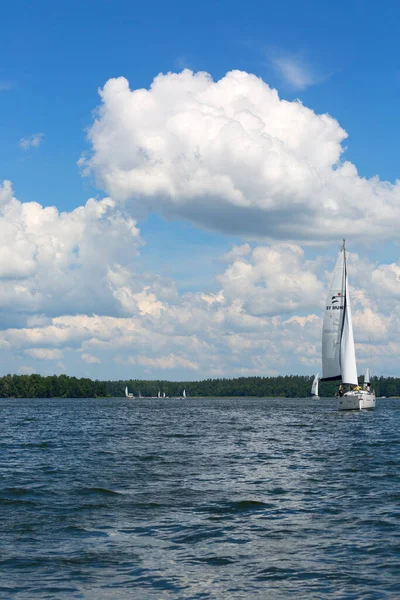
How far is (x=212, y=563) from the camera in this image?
18.2 meters

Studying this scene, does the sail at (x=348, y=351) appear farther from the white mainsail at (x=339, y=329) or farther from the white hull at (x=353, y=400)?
the white hull at (x=353, y=400)

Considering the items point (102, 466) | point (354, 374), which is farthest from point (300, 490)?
point (354, 374)

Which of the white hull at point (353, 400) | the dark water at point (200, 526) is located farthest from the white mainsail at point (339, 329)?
the dark water at point (200, 526)

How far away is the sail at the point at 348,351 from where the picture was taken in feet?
375

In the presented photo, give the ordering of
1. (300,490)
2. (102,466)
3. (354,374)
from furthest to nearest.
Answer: (354,374) → (102,466) → (300,490)

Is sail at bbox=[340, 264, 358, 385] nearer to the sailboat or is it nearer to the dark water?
the sailboat

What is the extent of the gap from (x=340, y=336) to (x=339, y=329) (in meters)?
1.16

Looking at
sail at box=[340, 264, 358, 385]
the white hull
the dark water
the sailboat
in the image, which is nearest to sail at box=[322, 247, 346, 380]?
the sailboat

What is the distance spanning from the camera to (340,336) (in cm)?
11562

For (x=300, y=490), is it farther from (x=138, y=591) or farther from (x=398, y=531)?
(x=138, y=591)

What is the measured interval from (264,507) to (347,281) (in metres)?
93.6

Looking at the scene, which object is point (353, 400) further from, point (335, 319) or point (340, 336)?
point (335, 319)

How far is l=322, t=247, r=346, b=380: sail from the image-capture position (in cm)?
11588

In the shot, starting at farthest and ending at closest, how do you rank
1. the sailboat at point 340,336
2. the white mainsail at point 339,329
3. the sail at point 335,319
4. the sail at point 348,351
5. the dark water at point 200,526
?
1. the sail at point 335,319
2. the white mainsail at point 339,329
3. the sailboat at point 340,336
4. the sail at point 348,351
5. the dark water at point 200,526
